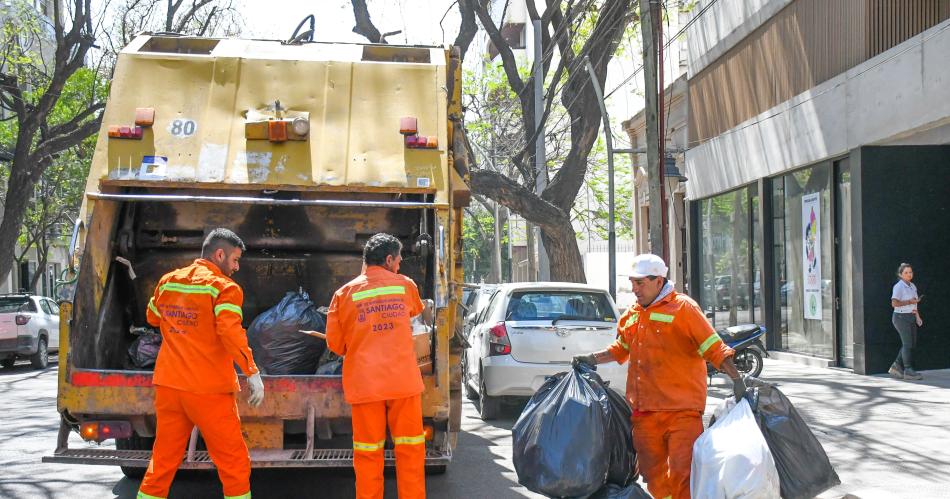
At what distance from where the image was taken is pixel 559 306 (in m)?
10.5

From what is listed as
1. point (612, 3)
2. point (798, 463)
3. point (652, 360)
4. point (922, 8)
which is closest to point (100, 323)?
point (652, 360)

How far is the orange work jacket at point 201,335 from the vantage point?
5477mm

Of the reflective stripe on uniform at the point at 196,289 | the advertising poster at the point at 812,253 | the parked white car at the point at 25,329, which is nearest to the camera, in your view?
the reflective stripe on uniform at the point at 196,289

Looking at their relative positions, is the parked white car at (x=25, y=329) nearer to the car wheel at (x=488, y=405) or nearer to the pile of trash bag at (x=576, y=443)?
the car wheel at (x=488, y=405)

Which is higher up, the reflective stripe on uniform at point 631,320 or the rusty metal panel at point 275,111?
the rusty metal panel at point 275,111

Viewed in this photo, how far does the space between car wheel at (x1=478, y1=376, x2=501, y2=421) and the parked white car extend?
11059mm

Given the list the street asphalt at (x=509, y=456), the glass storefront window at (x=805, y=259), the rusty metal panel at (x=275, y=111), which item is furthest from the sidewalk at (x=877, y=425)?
the rusty metal panel at (x=275, y=111)

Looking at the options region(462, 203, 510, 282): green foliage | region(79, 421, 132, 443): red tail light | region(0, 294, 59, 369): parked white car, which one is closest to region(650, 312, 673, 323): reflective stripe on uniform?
region(79, 421, 132, 443): red tail light

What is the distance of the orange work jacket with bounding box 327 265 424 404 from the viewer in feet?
17.9

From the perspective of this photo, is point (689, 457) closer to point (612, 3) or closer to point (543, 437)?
point (543, 437)

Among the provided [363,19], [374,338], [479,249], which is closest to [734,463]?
[374,338]

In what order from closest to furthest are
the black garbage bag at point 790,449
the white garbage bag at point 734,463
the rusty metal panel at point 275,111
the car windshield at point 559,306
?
the white garbage bag at point 734,463
the black garbage bag at point 790,449
the rusty metal panel at point 275,111
the car windshield at point 559,306

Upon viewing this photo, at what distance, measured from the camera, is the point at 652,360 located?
17.2ft

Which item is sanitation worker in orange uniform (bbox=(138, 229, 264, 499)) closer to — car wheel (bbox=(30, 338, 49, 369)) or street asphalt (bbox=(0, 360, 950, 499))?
street asphalt (bbox=(0, 360, 950, 499))
